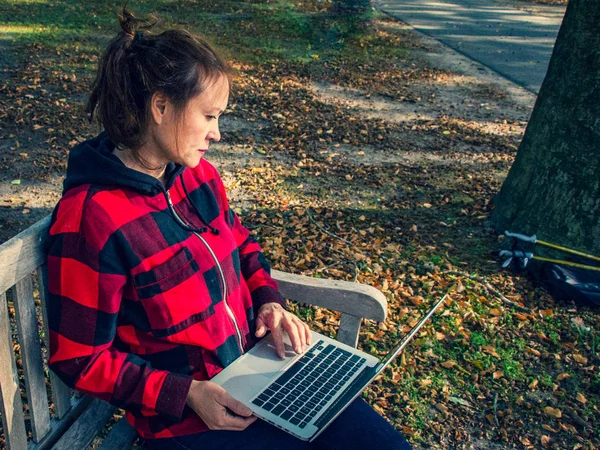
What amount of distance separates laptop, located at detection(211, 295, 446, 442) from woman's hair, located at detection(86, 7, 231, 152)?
901mm

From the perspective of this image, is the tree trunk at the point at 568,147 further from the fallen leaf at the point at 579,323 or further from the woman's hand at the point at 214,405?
the woman's hand at the point at 214,405

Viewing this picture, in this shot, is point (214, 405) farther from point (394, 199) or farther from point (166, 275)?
point (394, 199)

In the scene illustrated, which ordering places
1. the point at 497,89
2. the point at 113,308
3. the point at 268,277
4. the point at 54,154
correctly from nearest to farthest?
the point at 113,308
the point at 268,277
the point at 54,154
the point at 497,89

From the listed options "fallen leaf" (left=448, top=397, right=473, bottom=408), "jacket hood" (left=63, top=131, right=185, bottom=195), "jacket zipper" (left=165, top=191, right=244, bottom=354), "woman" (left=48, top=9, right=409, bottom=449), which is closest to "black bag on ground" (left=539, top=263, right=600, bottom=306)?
"fallen leaf" (left=448, top=397, right=473, bottom=408)

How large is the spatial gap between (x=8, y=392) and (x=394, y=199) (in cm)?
443

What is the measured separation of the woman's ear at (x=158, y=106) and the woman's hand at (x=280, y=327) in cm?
86

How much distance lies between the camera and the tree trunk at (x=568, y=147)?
14.2 ft

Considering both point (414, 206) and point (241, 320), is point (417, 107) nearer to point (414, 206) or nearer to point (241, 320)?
point (414, 206)

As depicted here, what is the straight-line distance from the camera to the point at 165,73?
6.22 feet

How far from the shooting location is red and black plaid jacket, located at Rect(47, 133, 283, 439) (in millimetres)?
1794

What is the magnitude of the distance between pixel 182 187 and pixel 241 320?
0.56m

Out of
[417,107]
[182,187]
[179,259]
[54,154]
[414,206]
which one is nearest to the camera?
[179,259]

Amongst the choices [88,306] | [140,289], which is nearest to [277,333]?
[140,289]

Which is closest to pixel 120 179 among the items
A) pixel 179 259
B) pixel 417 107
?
pixel 179 259
